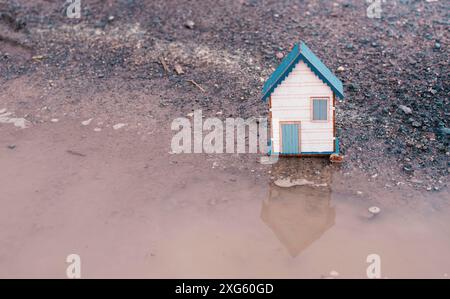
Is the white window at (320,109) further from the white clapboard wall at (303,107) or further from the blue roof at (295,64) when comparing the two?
the blue roof at (295,64)

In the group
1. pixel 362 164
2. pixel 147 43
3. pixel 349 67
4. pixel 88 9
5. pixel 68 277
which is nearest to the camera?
pixel 68 277

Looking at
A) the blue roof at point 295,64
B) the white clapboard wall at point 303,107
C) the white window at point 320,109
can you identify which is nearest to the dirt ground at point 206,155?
the white clapboard wall at point 303,107

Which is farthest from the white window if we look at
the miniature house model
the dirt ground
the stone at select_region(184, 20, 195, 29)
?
the stone at select_region(184, 20, 195, 29)

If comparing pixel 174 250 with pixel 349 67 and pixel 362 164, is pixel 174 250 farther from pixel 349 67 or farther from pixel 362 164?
pixel 349 67

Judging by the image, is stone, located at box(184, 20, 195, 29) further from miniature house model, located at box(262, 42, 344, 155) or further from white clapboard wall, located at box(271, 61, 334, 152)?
white clapboard wall, located at box(271, 61, 334, 152)

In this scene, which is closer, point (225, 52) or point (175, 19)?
point (225, 52)

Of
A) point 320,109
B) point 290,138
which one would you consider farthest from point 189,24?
point 320,109

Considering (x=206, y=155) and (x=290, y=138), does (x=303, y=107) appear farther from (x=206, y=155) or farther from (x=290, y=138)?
(x=206, y=155)

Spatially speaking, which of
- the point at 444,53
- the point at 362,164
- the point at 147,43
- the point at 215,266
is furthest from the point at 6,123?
the point at 444,53
